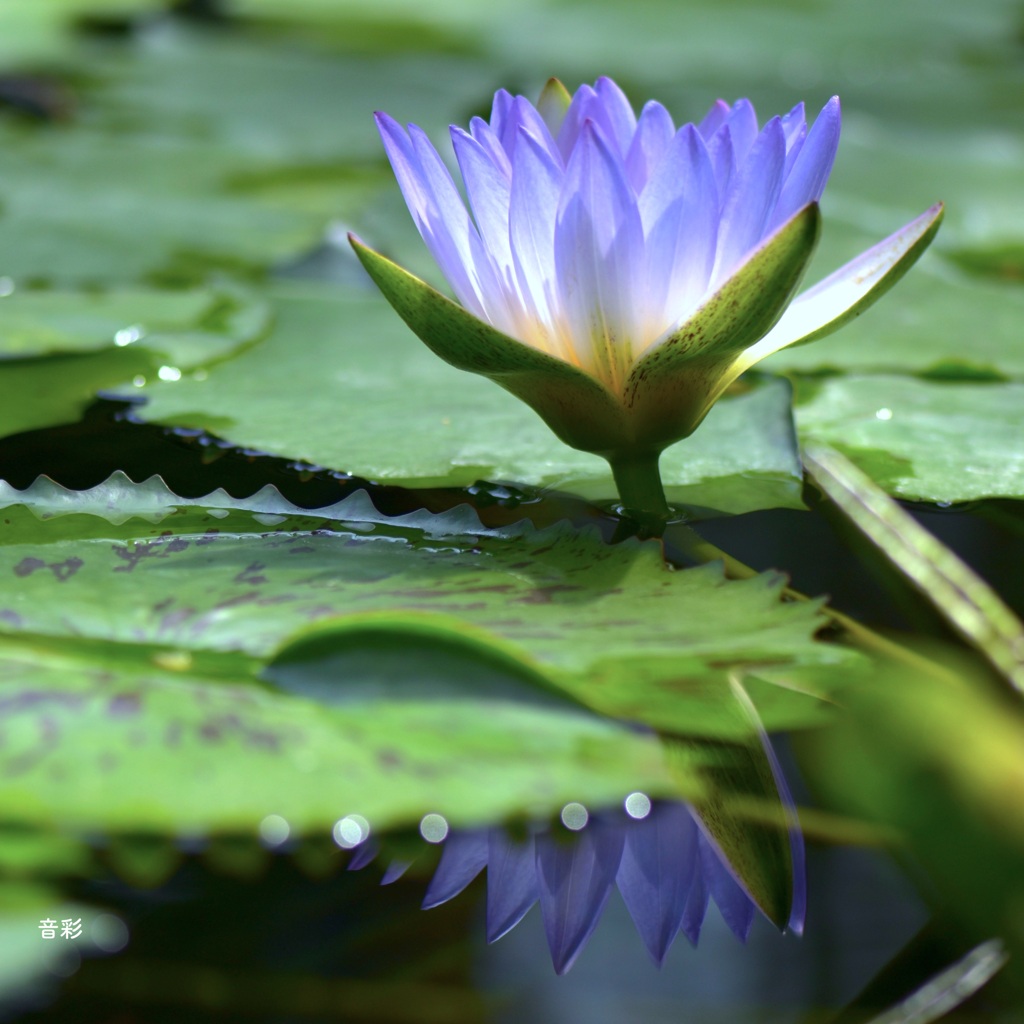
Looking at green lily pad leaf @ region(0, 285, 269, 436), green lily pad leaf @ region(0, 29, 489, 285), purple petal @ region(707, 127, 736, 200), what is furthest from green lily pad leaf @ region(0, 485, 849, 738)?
green lily pad leaf @ region(0, 29, 489, 285)

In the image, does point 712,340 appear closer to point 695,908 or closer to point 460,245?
point 460,245

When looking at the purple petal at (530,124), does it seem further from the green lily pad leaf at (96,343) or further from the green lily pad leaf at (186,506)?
the green lily pad leaf at (96,343)

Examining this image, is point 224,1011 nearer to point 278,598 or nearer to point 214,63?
point 278,598

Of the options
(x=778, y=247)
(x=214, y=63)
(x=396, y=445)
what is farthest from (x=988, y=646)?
(x=214, y=63)

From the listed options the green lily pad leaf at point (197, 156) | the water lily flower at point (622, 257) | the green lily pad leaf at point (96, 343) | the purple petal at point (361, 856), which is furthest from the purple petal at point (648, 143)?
the green lily pad leaf at point (197, 156)

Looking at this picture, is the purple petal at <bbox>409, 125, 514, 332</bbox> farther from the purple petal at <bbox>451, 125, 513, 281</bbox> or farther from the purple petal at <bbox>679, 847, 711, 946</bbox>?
the purple petal at <bbox>679, 847, 711, 946</bbox>

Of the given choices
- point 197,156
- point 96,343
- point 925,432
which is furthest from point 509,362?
point 197,156
